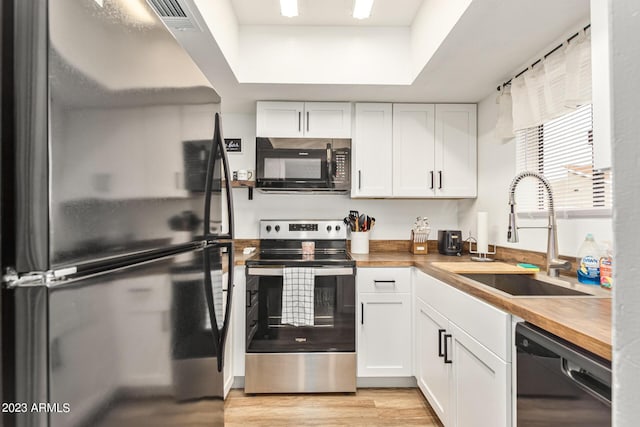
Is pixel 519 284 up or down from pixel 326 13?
down

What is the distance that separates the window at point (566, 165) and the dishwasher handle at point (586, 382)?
0.95 m

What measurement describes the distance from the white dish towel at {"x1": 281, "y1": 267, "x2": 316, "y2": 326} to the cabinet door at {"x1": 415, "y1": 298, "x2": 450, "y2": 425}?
2.36ft

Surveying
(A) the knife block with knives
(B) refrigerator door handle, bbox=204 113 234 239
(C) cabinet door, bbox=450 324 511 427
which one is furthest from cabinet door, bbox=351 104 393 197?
(B) refrigerator door handle, bbox=204 113 234 239

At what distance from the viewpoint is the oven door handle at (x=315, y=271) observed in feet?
7.86

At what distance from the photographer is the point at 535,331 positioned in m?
1.11

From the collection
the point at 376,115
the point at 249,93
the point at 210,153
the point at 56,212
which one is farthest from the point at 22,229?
the point at 376,115

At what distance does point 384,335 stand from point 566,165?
59.3 inches

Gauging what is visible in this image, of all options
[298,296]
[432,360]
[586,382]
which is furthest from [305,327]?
[586,382]

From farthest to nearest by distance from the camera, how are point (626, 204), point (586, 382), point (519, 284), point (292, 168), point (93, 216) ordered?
point (292, 168), point (519, 284), point (586, 382), point (93, 216), point (626, 204)

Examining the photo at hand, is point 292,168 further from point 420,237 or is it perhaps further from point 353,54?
point 420,237

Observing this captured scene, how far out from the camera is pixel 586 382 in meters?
0.89

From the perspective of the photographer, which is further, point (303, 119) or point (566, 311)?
point (303, 119)

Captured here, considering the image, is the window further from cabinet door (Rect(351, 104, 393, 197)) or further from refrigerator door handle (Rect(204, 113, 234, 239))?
refrigerator door handle (Rect(204, 113, 234, 239))

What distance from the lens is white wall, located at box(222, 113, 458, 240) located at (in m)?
3.07
